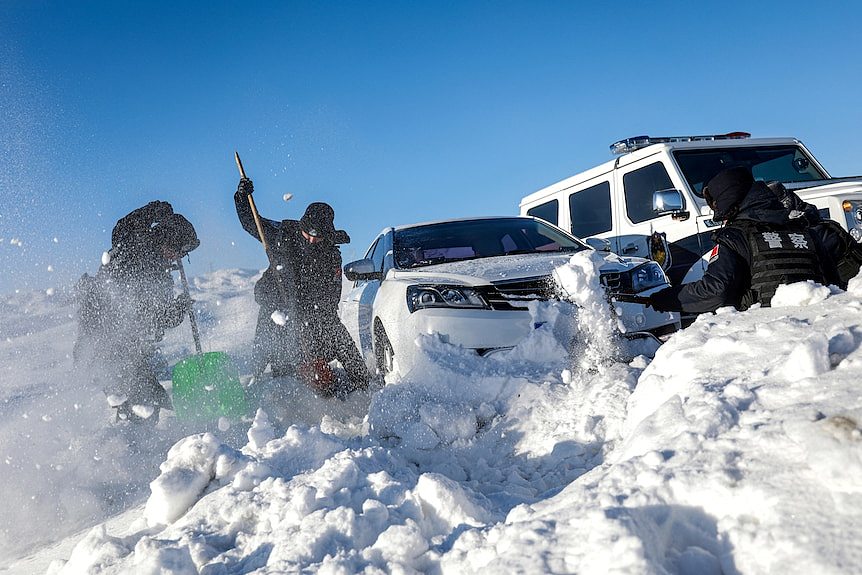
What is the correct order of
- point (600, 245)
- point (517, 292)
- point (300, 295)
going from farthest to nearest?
point (300, 295), point (600, 245), point (517, 292)

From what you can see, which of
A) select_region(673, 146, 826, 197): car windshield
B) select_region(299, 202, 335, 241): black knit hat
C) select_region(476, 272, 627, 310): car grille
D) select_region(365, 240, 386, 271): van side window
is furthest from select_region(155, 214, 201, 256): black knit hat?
select_region(673, 146, 826, 197): car windshield

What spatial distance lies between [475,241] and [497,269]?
125 centimetres

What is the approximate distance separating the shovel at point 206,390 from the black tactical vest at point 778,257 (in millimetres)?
4492

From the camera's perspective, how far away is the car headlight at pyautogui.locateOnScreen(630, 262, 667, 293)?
5078mm

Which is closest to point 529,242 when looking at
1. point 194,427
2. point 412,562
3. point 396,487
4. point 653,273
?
point 653,273

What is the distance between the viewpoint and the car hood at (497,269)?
472 cm

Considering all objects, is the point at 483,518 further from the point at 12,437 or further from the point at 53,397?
the point at 53,397

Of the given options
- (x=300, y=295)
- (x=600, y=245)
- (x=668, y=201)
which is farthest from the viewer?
(x=300, y=295)

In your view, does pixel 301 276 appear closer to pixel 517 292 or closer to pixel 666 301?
pixel 517 292

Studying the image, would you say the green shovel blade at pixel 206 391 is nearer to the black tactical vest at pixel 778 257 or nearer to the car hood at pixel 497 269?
the car hood at pixel 497 269

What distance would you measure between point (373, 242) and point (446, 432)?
3.73 meters

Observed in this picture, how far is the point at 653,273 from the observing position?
5.23 meters

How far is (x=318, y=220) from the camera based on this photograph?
7422mm

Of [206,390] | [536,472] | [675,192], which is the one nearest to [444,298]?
[536,472]
